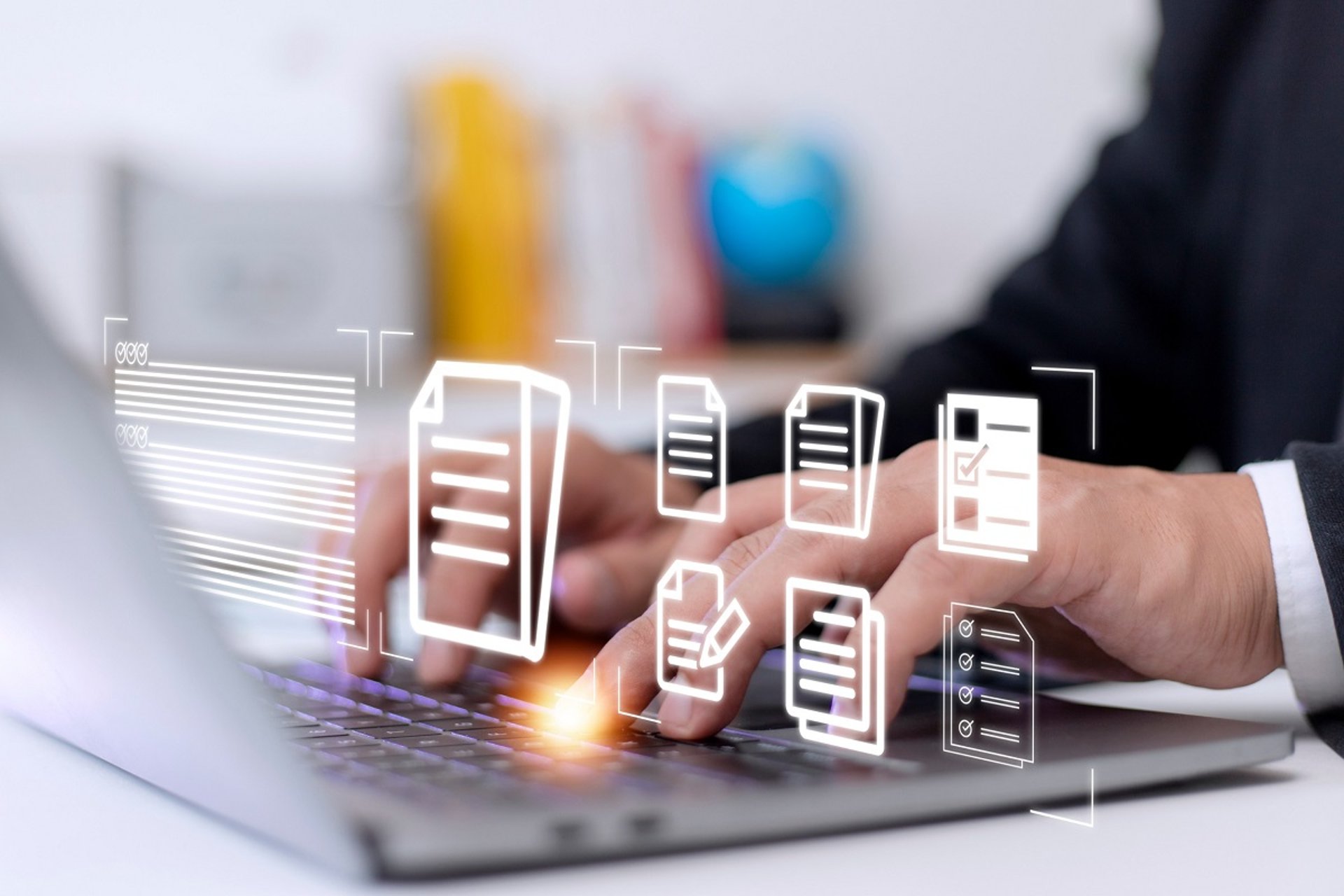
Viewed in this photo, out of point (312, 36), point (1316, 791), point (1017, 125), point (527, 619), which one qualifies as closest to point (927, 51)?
point (1017, 125)

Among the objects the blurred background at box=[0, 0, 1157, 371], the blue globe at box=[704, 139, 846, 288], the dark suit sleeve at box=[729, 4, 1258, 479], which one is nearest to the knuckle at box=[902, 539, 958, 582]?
the dark suit sleeve at box=[729, 4, 1258, 479]

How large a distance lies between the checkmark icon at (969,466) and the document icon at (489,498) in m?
0.19

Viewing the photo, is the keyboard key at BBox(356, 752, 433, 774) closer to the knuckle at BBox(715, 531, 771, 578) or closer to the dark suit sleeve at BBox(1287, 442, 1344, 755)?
the knuckle at BBox(715, 531, 771, 578)

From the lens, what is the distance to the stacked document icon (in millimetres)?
398

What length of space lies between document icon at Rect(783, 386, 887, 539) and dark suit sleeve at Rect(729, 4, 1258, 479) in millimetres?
382

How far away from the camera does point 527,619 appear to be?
614mm

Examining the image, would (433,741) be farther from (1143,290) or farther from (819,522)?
(1143,290)

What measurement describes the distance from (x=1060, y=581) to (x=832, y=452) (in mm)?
97

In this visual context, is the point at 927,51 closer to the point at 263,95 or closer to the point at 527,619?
the point at 263,95

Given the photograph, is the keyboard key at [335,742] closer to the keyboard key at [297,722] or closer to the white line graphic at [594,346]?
the keyboard key at [297,722]

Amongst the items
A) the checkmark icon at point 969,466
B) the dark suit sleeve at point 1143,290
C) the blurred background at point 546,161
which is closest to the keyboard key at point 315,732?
the checkmark icon at point 969,466

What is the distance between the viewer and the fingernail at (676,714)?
1.42 ft

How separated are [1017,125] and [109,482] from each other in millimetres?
2189

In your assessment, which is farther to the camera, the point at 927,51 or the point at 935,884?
the point at 927,51
